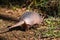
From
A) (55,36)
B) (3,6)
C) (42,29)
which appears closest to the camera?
(55,36)

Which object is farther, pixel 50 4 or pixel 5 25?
pixel 50 4

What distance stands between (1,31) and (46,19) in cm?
120

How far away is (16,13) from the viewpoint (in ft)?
18.0

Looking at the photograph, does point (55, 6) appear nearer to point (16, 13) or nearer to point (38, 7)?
point (38, 7)

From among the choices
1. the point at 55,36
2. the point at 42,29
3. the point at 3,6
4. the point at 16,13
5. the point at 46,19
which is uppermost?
the point at 3,6

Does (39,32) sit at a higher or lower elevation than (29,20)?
lower

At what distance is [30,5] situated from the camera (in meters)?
5.73

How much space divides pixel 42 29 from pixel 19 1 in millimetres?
Result: 1679

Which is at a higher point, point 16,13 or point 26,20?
point 16,13

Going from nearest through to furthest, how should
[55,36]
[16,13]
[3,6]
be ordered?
[55,36] < [16,13] < [3,6]

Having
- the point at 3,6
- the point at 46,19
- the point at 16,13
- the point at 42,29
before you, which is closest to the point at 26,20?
the point at 42,29

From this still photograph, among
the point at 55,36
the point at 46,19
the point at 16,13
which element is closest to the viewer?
the point at 55,36

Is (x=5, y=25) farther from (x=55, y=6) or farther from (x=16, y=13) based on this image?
(x=55, y=6)

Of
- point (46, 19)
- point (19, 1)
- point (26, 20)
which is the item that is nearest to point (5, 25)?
point (26, 20)
